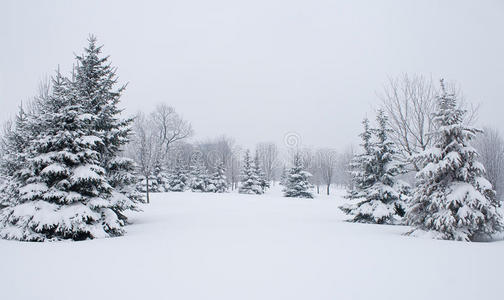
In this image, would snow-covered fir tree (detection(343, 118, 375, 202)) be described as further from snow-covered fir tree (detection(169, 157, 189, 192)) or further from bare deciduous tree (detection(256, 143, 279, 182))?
bare deciduous tree (detection(256, 143, 279, 182))

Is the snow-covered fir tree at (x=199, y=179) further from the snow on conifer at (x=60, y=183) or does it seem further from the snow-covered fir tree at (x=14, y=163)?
the snow on conifer at (x=60, y=183)

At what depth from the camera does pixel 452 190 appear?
343 inches

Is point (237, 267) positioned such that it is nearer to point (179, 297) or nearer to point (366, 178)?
point (179, 297)

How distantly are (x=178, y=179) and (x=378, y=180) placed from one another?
34648 millimetres

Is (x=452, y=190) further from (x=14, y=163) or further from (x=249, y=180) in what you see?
(x=249, y=180)

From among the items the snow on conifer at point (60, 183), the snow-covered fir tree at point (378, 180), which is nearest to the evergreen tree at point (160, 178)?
the snow on conifer at point (60, 183)

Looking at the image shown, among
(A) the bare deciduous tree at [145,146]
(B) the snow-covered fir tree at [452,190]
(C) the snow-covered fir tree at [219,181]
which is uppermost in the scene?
(A) the bare deciduous tree at [145,146]

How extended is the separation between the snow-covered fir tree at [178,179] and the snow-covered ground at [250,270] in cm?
3597

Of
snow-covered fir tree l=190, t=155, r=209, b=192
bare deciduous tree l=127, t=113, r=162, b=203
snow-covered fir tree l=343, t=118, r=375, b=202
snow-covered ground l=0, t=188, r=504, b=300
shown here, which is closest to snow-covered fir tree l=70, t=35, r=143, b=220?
snow-covered ground l=0, t=188, r=504, b=300

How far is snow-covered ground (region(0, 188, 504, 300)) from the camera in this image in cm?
401

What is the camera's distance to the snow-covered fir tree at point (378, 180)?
13578 mm

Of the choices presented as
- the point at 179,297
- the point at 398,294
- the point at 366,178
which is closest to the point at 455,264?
the point at 398,294

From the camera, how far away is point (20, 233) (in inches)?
309

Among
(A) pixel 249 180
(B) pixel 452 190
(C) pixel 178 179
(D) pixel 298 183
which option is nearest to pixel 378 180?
(B) pixel 452 190
